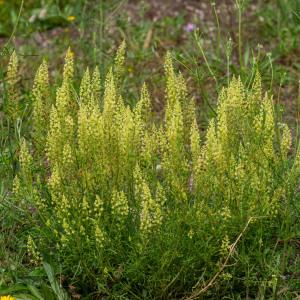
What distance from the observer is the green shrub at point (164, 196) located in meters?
3.11

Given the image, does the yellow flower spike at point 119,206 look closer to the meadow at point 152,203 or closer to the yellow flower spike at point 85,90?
the meadow at point 152,203

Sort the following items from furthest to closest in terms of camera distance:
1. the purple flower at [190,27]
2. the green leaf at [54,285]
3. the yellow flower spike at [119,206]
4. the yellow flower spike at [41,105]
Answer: the purple flower at [190,27] → the yellow flower spike at [41,105] → the green leaf at [54,285] → the yellow flower spike at [119,206]

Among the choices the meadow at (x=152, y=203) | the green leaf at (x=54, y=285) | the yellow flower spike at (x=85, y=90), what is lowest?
the green leaf at (x=54, y=285)

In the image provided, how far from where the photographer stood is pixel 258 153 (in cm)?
326

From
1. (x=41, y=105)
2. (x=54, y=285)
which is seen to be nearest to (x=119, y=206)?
(x=54, y=285)

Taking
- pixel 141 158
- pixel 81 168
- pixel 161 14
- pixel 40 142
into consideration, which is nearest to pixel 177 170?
pixel 141 158

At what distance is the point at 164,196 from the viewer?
121 inches

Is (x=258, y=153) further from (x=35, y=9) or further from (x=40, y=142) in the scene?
(x=35, y=9)

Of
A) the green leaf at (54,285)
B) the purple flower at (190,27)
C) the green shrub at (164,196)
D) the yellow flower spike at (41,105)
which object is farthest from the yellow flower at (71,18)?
the green leaf at (54,285)

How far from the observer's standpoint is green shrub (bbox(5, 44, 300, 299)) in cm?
311

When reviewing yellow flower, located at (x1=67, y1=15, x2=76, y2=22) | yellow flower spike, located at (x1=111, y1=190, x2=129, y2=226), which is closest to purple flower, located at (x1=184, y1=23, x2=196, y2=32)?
yellow flower, located at (x1=67, y1=15, x2=76, y2=22)

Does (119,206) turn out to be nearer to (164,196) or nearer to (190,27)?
(164,196)

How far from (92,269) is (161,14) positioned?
343cm

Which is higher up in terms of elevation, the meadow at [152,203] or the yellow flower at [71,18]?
the meadow at [152,203]
